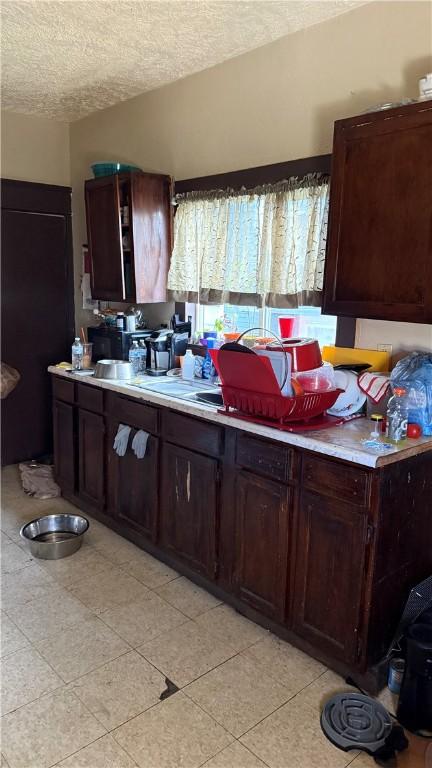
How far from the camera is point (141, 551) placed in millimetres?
3174

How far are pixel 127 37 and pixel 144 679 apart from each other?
2.94 metres

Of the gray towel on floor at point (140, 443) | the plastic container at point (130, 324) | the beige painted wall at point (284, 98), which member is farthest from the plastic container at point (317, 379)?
the plastic container at point (130, 324)

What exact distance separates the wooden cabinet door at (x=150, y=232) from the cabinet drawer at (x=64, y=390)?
2.35 ft

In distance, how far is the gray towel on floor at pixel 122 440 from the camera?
10.1ft

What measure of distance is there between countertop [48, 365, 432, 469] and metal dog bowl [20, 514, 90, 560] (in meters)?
1.01

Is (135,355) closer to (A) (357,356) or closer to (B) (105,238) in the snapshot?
(B) (105,238)

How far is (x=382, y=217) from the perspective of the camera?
2143 millimetres

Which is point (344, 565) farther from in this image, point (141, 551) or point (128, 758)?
point (141, 551)

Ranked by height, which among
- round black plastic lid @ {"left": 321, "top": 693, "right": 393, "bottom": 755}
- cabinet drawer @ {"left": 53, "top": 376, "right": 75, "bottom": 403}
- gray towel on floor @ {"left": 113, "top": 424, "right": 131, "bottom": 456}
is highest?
cabinet drawer @ {"left": 53, "top": 376, "right": 75, "bottom": 403}

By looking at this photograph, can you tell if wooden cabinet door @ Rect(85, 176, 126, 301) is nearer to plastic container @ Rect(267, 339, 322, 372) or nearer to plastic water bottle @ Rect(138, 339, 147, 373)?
plastic water bottle @ Rect(138, 339, 147, 373)

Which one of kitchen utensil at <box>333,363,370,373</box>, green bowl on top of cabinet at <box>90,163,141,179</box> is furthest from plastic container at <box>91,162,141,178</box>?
kitchen utensil at <box>333,363,370,373</box>

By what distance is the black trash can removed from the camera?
1.88m

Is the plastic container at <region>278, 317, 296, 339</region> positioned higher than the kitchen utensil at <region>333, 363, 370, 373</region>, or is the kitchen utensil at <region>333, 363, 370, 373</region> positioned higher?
the plastic container at <region>278, 317, 296, 339</region>

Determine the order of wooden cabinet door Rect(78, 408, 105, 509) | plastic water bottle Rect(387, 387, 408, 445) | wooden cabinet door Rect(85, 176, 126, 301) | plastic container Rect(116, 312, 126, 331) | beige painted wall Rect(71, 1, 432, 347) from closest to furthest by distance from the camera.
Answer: plastic water bottle Rect(387, 387, 408, 445) < beige painted wall Rect(71, 1, 432, 347) < wooden cabinet door Rect(78, 408, 105, 509) < wooden cabinet door Rect(85, 176, 126, 301) < plastic container Rect(116, 312, 126, 331)
